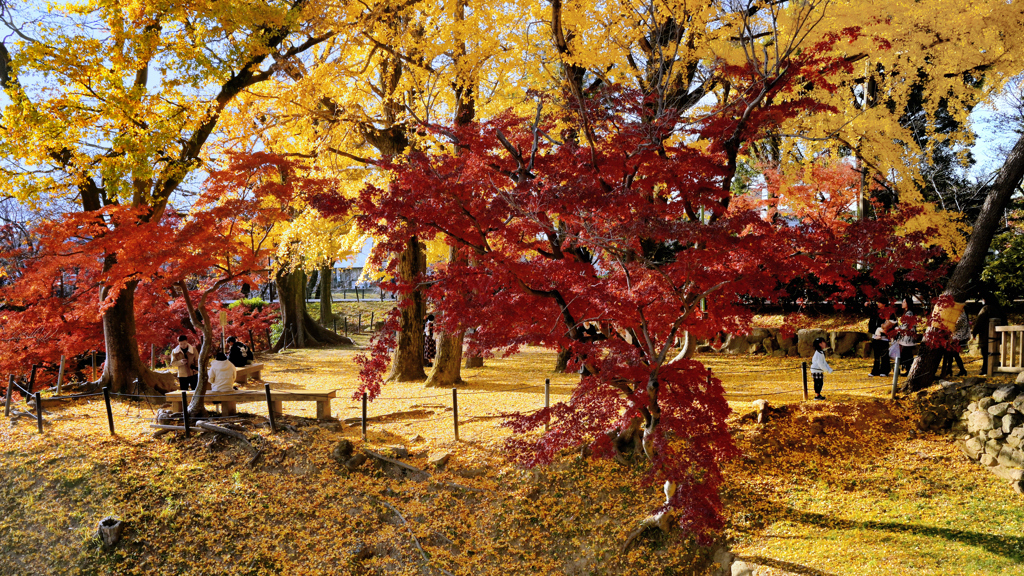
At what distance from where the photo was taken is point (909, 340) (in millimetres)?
10516

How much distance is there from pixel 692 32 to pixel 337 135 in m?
7.85

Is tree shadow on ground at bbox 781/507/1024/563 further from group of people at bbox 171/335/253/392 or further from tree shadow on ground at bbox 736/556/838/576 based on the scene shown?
group of people at bbox 171/335/253/392

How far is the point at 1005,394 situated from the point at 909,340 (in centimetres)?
329

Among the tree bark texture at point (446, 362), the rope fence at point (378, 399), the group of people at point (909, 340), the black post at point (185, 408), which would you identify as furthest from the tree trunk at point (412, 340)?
the group of people at point (909, 340)

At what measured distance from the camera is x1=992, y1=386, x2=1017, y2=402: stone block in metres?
7.34

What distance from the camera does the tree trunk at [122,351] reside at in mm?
11305

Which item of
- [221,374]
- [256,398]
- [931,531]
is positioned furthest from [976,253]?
[221,374]

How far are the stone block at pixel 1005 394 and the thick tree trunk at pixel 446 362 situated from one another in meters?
8.96

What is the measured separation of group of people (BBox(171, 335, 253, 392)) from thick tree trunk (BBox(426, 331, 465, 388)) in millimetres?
3780

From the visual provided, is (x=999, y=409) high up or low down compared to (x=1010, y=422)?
up

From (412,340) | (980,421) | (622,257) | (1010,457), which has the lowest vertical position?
(1010,457)

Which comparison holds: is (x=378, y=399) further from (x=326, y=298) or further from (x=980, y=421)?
(x=326, y=298)

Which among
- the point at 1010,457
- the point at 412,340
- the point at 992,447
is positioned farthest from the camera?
the point at 412,340

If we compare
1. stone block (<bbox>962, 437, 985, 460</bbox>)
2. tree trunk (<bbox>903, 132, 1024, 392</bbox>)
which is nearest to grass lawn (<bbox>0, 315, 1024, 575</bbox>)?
stone block (<bbox>962, 437, 985, 460</bbox>)
